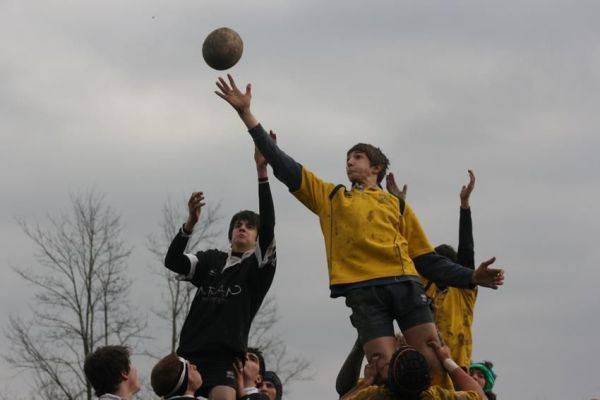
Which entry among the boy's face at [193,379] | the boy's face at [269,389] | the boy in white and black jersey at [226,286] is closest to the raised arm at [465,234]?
the boy in white and black jersey at [226,286]

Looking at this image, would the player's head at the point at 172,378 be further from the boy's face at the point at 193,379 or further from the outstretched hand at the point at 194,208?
the outstretched hand at the point at 194,208

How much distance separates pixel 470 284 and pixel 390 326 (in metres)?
0.85

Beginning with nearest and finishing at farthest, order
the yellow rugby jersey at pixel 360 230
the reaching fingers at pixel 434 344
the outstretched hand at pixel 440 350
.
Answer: the outstretched hand at pixel 440 350
the reaching fingers at pixel 434 344
the yellow rugby jersey at pixel 360 230

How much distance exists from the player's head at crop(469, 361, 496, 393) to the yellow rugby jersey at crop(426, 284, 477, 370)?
117cm

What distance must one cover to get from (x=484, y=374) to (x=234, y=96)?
13.6ft

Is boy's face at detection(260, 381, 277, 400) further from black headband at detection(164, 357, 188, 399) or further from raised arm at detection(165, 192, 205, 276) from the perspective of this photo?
black headband at detection(164, 357, 188, 399)

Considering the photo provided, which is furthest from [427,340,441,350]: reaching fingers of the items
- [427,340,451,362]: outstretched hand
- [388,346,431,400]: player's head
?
[388,346,431,400]: player's head

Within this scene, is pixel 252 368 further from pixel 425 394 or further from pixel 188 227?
pixel 425 394

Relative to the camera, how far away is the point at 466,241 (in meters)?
10.3

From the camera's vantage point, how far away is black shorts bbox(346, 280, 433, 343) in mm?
8805

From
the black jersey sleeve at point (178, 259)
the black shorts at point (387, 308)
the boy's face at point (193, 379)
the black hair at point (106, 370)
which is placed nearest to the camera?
the black hair at point (106, 370)

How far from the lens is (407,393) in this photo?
299 inches

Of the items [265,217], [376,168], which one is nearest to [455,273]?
[376,168]

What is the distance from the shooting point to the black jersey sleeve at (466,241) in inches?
404
